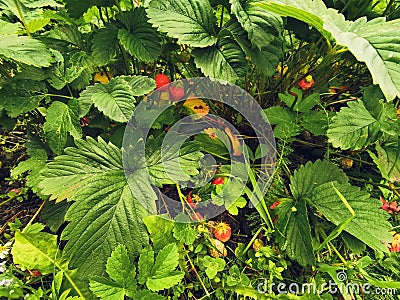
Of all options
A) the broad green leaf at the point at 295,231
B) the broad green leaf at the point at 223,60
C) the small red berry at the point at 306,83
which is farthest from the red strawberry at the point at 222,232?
the small red berry at the point at 306,83

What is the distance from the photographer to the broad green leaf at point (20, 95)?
96 cm

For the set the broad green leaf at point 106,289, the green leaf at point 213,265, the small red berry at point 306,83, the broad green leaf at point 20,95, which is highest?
the broad green leaf at point 20,95

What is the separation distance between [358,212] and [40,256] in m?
0.72

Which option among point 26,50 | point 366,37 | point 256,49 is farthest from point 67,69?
point 366,37

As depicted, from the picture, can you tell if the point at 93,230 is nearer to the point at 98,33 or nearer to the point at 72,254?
the point at 72,254

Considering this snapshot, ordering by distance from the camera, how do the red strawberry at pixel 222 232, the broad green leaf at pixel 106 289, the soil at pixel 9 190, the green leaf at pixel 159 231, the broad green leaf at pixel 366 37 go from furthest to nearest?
the soil at pixel 9 190 < the red strawberry at pixel 222 232 < the green leaf at pixel 159 231 < the broad green leaf at pixel 106 289 < the broad green leaf at pixel 366 37

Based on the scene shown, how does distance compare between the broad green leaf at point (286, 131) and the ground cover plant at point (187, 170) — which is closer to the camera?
the ground cover plant at point (187, 170)

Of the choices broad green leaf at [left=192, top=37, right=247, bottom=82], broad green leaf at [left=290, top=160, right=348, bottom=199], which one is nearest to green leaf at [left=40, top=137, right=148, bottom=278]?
broad green leaf at [left=192, top=37, right=247, bottom=82]

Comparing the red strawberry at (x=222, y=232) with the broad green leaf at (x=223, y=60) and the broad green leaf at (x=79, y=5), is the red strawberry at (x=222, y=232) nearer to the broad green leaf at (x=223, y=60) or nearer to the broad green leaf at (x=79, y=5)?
the broad green leaf at (x=223, y=60)

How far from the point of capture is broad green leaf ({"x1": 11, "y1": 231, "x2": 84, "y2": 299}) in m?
0.90

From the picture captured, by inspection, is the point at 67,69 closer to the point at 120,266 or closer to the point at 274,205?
the point at 120,266

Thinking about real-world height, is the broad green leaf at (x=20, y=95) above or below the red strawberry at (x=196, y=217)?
above

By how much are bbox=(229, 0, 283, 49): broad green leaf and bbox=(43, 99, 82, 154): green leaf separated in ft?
1.41

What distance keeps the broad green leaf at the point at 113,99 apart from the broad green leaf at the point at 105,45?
0.21ft
